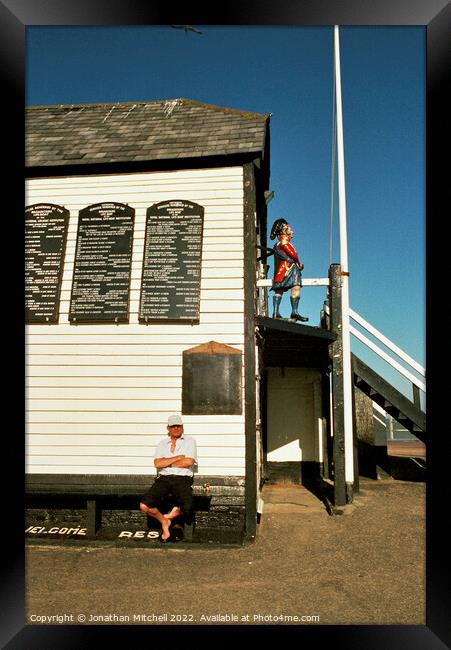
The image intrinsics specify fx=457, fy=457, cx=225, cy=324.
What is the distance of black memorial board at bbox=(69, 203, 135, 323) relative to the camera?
6.98m

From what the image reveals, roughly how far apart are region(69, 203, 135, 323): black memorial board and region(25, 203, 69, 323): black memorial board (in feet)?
0.90

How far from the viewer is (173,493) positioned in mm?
6094

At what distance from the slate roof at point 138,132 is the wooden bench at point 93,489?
490cm

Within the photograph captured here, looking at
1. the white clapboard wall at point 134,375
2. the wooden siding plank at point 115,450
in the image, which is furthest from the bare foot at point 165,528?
the wooden siding plank at point 115,450

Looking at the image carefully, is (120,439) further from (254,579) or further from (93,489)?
(254,579)

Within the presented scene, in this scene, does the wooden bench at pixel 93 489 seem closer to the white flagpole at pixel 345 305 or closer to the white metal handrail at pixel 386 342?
the white flagpole at pixel 345 305

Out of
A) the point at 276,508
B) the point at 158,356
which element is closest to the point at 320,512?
the point at 276,508

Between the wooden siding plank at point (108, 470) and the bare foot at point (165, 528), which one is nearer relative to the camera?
the bare foot at point (165, 528)

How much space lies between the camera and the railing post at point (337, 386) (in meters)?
7.74

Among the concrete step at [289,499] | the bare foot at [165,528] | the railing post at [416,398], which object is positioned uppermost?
the railing post at [416,398]

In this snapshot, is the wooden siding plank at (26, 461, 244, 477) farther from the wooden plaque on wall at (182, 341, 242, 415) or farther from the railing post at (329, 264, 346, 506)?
the railing post at (329, 264, 346, 506)

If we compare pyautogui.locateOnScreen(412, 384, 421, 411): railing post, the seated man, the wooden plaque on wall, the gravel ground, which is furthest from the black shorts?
pyautogui.locateOnScreen(412, 384, 421, 411): railing post

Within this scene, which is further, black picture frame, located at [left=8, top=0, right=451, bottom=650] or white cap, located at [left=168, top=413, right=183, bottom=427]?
white cap, located at [left=168, top=413, right=183, bottom=427]
